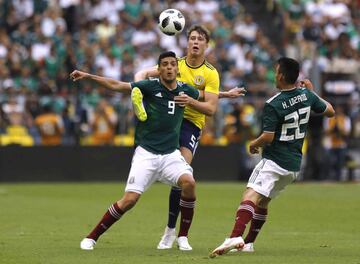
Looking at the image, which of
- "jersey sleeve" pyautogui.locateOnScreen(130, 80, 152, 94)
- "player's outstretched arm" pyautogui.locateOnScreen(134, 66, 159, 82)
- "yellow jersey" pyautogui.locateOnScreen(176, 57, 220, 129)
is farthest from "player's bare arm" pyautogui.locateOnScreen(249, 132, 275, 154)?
"player's outstretched arm" pyautogui.locateOnScreen(134, 66, 159, 82)

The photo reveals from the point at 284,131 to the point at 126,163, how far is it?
15.1 m

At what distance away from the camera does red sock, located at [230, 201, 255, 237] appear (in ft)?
35.1

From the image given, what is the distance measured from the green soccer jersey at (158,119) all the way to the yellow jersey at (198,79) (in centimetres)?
82

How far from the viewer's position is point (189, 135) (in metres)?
12.4

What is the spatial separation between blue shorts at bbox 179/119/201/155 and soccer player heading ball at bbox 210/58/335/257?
136cm

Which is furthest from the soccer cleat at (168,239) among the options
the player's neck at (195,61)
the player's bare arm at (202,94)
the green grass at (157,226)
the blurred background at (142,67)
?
the blurred background at (142,67)

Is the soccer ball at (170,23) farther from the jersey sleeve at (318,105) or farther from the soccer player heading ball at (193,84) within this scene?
the jersey sleeve at (318,105)

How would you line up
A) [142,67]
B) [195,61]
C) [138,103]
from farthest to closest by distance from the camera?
1. [142,67]
2. [195,61]
3. [138,103]

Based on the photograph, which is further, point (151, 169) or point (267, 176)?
point (151, 169)

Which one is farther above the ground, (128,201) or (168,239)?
(128,201)

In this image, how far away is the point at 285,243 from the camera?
12.4m

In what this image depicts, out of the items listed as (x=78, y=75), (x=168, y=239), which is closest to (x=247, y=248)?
(x=168, y=239)

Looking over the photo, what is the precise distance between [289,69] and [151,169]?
1928 millimetres

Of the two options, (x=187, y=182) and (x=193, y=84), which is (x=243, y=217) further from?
(x=193, y=84)
